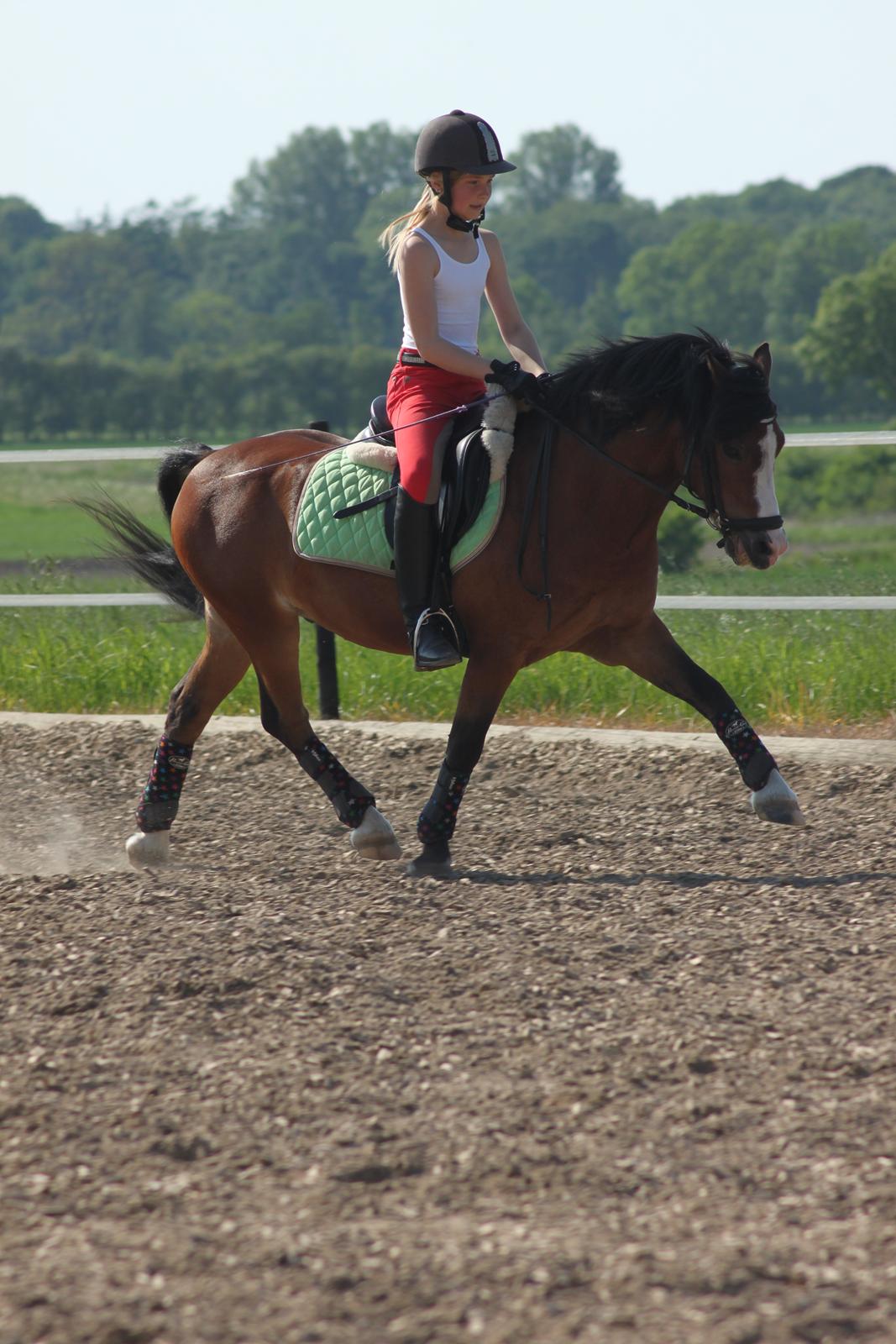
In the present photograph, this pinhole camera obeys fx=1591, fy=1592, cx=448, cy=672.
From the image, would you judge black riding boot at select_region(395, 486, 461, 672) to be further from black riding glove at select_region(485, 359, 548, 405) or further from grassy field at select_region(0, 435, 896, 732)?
grassy field at select_region(0, 435, 896, 732)

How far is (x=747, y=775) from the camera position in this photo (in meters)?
5.20

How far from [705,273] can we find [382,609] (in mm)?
113659

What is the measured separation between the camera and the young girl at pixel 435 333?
493 centimetres

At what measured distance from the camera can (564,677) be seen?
8141mm

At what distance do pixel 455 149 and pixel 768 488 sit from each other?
142cm

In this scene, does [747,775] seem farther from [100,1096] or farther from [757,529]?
[100,1096]

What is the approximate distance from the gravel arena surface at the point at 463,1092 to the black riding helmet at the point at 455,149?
223cm

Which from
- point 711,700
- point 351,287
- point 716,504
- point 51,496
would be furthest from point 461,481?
point 351,287

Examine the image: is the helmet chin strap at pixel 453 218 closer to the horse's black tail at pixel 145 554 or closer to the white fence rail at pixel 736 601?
the horse's black tail at pixel 145 554

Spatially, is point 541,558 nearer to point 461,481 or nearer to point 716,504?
point 461,481

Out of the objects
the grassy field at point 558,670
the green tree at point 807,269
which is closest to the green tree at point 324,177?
the green tree at point 807,269

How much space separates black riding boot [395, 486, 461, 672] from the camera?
16.5ft

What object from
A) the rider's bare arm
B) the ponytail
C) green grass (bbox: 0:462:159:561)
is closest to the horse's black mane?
the rider's bare arm

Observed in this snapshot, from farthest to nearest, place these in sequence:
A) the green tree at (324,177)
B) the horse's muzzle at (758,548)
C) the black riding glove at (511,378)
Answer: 1. the green tree at (324,177)
2. the black riding glove at (511,378)
3. the horse's muzzle at (758,548)
